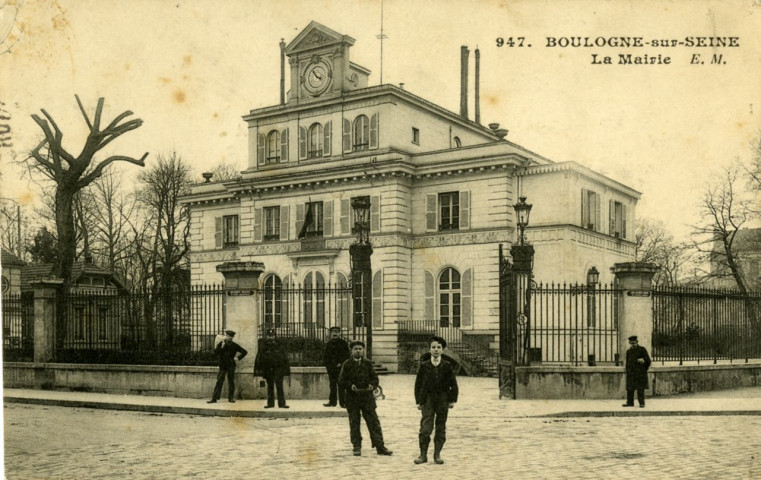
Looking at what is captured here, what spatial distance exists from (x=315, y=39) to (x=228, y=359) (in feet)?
67.5

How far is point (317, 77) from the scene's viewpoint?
3562 centimetres

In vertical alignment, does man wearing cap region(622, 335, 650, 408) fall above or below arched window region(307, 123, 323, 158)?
below

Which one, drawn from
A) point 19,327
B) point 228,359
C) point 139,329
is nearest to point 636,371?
point 228,359

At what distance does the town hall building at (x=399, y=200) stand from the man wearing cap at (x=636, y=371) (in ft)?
44.7

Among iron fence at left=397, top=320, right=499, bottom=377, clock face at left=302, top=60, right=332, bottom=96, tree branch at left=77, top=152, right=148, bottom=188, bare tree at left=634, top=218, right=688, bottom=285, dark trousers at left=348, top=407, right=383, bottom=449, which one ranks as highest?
clock face at left=302, top=60, right=332, bottom=96

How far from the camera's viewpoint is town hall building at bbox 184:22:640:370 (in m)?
31.4

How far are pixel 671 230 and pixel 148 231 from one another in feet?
108

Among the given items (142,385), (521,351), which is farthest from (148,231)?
(521,351)

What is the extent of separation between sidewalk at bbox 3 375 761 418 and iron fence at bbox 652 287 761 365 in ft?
5.04

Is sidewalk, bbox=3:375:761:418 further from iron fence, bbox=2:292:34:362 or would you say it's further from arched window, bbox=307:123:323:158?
arched window, bbox=307:123:323:158

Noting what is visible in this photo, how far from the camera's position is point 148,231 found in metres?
→ 48.7

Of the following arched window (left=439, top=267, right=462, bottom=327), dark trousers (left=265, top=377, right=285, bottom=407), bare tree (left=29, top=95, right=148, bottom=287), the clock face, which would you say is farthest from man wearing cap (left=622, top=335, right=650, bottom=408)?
the clock face

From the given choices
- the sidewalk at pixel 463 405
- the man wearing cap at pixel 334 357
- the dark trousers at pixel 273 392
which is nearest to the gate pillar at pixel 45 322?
the sidewalk at pixel 463 405

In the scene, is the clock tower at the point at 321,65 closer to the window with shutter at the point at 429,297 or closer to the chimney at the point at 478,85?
the chimney at the point at 478,85
